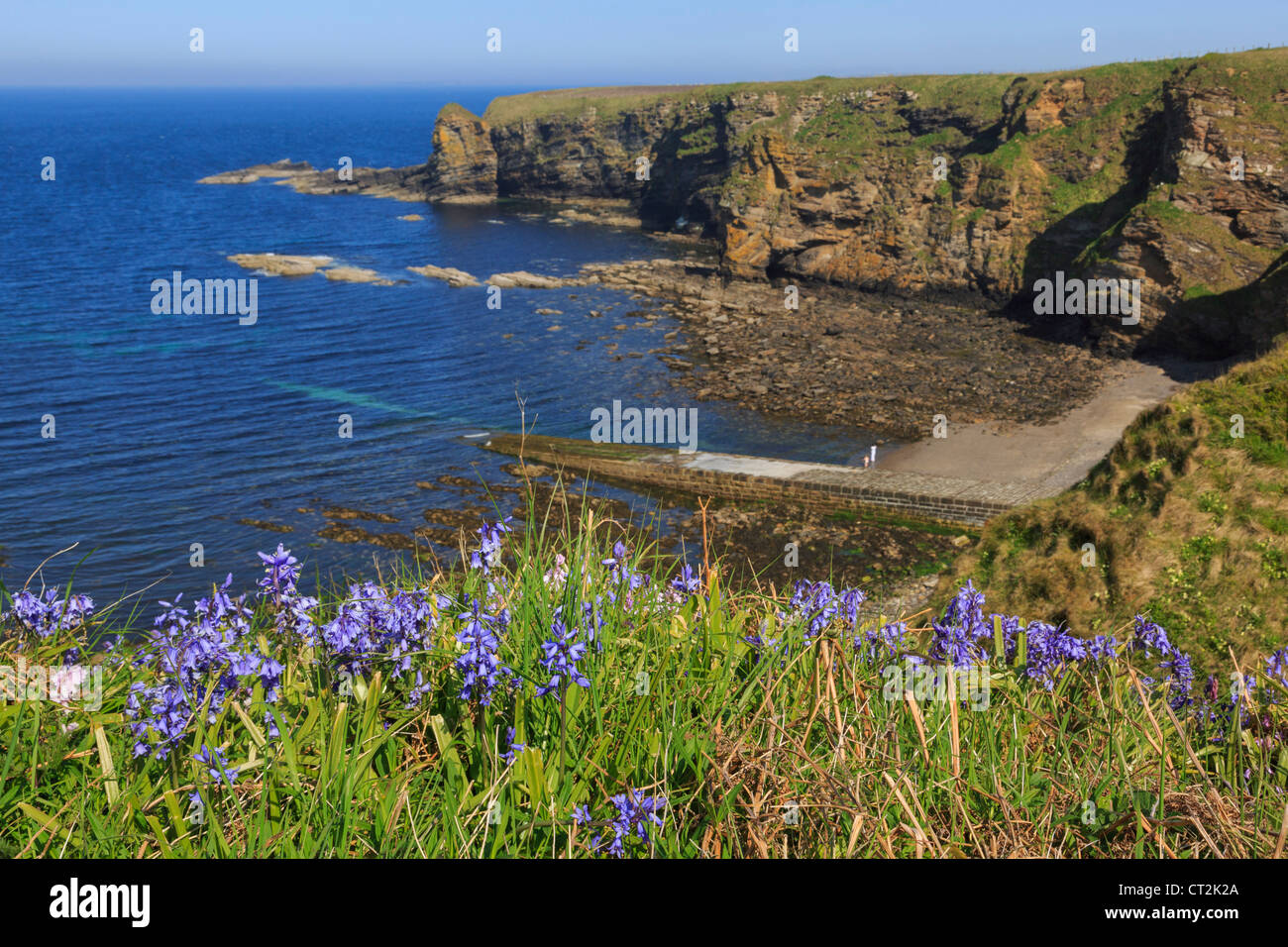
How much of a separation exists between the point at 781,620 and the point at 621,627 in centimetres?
108

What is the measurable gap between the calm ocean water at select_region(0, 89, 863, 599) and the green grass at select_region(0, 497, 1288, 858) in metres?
8.18

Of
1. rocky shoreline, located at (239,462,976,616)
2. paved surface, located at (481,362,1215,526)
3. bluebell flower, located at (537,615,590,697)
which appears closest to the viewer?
bluebell flower, located at (537,615,590,697)

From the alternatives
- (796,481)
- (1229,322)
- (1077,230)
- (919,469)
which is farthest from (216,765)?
(1077,230)

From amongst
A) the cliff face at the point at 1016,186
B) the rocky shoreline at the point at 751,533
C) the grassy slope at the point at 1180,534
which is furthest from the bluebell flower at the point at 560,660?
the cliff face at the point at 1016,186

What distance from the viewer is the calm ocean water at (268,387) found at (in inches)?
1165

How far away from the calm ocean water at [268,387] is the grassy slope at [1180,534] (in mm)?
8507

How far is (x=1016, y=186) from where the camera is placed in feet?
192

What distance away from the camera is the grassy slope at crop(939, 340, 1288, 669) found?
13.0 metres

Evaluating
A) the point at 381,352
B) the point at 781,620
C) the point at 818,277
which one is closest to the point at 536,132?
the point at 818,277

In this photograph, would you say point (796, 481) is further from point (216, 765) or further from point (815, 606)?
point (216, 765)

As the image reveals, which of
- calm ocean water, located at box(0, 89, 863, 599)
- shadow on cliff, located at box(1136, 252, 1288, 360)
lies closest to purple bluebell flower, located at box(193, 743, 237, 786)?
calm ocean water, located at box(0, 89, 863, 599)

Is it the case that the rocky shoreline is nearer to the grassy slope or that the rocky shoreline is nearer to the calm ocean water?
the calm ocean water

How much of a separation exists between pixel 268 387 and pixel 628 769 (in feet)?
143
